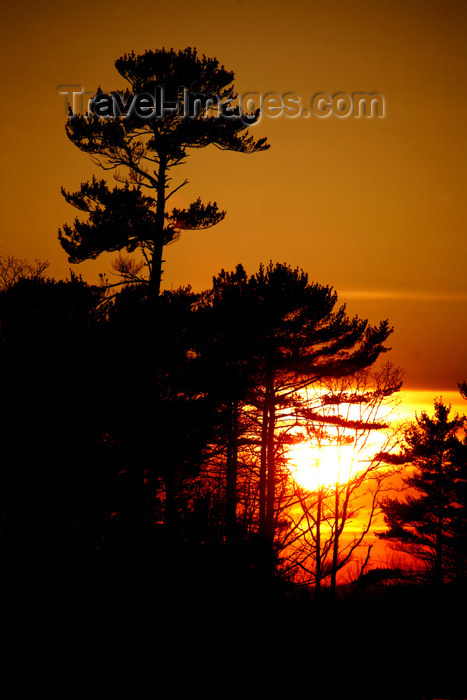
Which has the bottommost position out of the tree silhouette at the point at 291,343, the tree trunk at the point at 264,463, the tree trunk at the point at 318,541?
the tree trunk at the point at 318,541

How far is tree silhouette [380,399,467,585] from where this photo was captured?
3281 centimetres

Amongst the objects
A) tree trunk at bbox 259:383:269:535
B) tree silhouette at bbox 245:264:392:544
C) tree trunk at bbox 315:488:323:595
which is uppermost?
tree silhouette at bbox 245:264:392:544

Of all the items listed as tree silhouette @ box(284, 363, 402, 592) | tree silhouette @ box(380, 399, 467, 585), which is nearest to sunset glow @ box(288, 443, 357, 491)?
tree silhouette @ box(284, 363, 402, 592)

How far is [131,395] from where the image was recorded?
17.4 meters

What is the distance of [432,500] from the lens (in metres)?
33.6

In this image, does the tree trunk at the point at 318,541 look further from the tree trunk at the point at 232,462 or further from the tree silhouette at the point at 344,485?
the tree trunk at the point at 232,462

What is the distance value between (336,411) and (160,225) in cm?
1029

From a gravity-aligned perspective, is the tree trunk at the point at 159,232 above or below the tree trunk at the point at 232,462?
above

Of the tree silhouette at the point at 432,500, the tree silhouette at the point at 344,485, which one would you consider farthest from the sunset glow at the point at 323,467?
the tree silhouette at the point at 432,500

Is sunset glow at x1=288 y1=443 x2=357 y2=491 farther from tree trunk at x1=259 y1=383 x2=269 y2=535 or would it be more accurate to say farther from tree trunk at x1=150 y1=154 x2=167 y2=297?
tree trunk at x1=150 y1=154 x2=167 y2=297

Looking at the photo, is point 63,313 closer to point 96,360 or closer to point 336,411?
point 96,360

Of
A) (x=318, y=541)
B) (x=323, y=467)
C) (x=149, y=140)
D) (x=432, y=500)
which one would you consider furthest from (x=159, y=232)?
(x=432, y=500)

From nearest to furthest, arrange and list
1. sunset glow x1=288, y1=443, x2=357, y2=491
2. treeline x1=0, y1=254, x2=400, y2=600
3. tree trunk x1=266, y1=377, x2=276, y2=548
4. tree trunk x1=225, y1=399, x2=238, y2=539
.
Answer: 1. treeline x1=0, y1=254, x2=400, y2=600
2. tree trunk x1=266, y1=377, x2=276, y2=548
3. tree trunk x1=225, y1=399, x2=238, y2=539
4. sunset glow x1=288, y1=443, x2=357, y2=491

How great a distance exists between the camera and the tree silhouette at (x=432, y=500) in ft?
108
